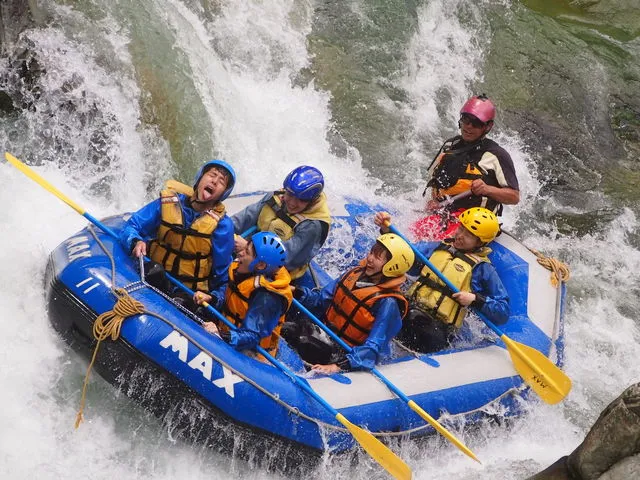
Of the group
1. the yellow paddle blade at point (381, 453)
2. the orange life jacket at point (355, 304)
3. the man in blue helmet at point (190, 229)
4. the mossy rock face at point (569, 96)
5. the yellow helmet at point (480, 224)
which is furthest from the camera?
the mossy rock face at point (569, 96)

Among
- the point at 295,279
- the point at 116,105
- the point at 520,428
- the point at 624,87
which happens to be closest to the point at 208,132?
the point at 116,105

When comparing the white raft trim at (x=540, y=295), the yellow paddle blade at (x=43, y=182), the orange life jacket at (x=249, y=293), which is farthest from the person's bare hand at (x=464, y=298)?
the yellow paddle blade at (x=43, y=182)

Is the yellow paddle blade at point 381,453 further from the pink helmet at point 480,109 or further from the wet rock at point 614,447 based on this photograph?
the pink helmet at point 480,109

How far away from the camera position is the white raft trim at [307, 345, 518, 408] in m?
4.51

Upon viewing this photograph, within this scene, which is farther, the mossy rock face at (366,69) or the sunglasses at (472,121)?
the mossy rock face at (366,69)

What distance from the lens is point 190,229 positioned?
4.62 m

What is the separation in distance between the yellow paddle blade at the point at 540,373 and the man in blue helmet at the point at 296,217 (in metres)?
1.37

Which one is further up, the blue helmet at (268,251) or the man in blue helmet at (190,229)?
the blue helmet at (268,251)

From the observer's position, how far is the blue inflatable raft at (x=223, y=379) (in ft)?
13.7

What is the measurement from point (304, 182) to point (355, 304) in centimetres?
77

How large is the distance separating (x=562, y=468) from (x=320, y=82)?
590 centimetres

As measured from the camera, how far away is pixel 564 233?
8398mm

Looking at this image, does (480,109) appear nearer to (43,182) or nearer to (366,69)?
(43,182)

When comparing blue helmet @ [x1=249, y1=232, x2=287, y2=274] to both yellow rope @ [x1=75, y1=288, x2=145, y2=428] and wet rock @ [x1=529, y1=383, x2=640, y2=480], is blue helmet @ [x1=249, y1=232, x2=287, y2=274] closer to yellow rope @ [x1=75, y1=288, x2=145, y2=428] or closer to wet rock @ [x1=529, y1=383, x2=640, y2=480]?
yellow rope @ [x1=75, y1=288, x2=145, y2=428]
